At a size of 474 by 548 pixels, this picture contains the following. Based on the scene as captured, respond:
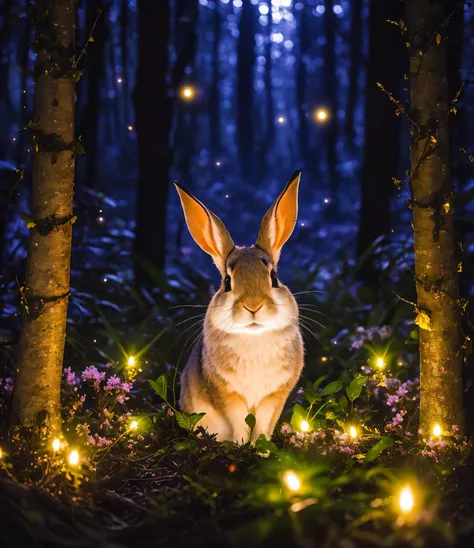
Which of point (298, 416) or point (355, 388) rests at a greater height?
point (355, 388)

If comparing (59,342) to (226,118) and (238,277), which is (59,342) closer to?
(238,277)

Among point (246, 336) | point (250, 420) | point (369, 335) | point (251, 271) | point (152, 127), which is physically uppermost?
point (152, 127)

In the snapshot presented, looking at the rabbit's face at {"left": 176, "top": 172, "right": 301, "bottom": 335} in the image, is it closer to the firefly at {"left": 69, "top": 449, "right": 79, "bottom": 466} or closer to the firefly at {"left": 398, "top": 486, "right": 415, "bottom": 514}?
the firefly at {"left": 69, "top": 449, "right": 79, "bottom": 466}

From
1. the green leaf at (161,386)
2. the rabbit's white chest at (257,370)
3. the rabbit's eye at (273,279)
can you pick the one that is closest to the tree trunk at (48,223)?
the green leaf at (161,386)

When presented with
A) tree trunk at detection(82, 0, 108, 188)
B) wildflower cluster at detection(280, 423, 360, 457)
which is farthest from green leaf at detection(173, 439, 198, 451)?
tree trunk at detection(82, 0, 108, 188)

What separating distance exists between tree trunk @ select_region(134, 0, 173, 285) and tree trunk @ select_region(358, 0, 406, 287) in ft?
8.92

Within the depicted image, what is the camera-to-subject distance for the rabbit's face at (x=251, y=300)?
3.96 m

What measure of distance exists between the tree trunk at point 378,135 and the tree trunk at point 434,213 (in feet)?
15.6

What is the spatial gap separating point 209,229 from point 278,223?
481 mm

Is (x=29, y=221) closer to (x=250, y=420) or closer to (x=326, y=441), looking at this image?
(x=250, y=420)

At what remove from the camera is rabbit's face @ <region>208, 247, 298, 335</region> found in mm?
3963

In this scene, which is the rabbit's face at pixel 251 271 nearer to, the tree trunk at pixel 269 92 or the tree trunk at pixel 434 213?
the tree trunk at pixel 434 213

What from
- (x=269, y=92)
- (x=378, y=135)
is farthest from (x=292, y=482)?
(x=269, y=92)

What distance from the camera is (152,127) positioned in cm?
852
